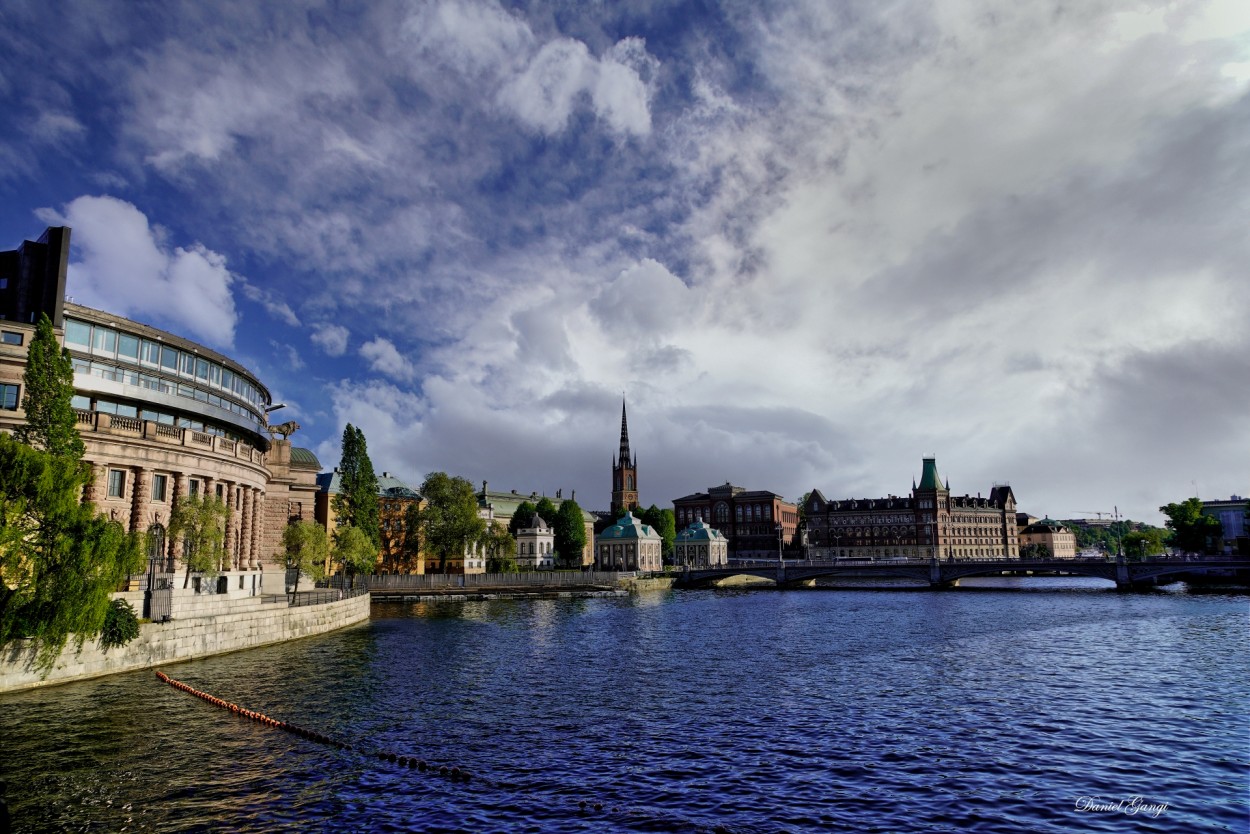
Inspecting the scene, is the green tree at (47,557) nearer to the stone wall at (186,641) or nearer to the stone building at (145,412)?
the stone wall at (186,641)

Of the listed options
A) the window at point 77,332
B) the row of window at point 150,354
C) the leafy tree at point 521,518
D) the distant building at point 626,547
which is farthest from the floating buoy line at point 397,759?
the distant building at point 626,547

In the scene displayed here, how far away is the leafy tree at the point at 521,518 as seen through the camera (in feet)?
609

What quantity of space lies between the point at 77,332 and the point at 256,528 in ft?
91.6

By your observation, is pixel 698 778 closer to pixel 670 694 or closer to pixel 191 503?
pixel 670 694

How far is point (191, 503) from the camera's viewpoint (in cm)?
6347

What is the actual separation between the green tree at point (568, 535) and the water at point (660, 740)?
131 m

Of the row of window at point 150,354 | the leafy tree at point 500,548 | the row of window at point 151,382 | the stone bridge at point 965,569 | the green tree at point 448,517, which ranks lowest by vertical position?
the stone bridge at point 965,569

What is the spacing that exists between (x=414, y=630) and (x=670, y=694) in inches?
1481

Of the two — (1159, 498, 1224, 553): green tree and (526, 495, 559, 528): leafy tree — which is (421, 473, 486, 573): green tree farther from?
(1159, 498, 1224, 553): green tree

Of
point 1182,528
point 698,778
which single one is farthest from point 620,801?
point 1182,528

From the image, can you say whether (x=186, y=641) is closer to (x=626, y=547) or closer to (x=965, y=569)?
(x=965, y=569)

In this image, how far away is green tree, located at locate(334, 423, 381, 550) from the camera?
364 ft

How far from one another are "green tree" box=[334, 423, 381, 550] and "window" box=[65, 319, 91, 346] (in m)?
45.6

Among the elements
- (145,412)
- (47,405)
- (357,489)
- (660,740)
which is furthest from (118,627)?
(357,489)
